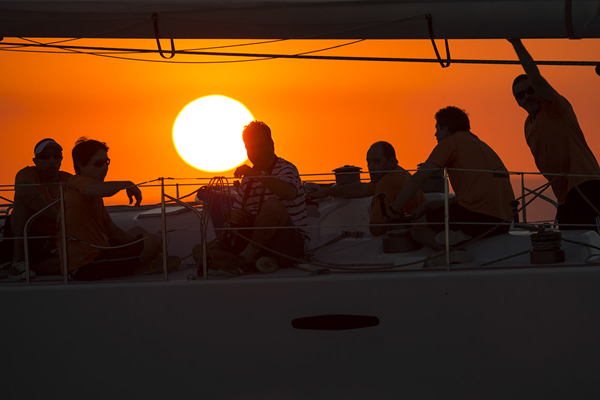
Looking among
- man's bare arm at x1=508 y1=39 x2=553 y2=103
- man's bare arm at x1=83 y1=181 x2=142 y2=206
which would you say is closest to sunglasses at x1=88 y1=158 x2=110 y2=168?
man's bare arm at x1=83 y1=181 x2=142 y2=206

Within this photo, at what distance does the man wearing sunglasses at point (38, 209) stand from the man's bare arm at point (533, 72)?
3265mm

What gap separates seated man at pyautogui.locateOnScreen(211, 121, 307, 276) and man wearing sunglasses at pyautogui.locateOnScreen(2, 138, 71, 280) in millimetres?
1314

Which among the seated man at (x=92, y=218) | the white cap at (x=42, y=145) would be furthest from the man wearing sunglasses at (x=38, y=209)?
the seated man at (x=92, y=218)

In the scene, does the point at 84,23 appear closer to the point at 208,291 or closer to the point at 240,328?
the point at 208,291

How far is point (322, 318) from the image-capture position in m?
3.80

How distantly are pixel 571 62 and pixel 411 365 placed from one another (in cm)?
218

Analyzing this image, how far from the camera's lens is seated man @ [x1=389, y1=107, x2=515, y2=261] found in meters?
4.02

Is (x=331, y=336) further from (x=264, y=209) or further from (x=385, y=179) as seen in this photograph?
(x=385, y=179)

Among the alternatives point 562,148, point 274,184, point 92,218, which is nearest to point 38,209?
point 92,218

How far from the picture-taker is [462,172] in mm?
4066

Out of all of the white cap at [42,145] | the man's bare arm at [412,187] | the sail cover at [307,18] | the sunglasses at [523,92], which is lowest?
the man's bare arm at [412,187]

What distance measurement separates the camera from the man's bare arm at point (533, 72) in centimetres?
394

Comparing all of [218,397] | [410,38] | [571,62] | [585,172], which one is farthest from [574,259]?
[218,397]

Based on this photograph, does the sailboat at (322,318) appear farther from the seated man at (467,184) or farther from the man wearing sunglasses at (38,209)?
the man wearing sunglasses at (38,209)
